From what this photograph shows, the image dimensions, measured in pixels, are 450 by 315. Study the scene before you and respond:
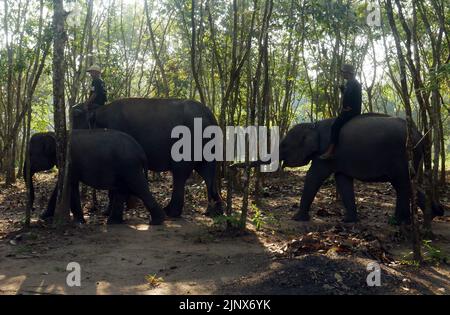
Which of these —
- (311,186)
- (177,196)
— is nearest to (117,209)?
(177,196)

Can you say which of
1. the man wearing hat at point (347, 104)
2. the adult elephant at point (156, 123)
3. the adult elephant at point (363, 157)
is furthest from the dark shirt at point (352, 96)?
the adult elephant at point (156, 123)

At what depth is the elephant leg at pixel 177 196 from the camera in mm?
11391

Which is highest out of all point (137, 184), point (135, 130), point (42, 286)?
point (135, 130)

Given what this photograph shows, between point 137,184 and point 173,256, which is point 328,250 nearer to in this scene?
point 173,256

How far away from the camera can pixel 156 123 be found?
39.1 feet

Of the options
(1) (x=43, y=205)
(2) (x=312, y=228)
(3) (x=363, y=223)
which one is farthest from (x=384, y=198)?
(1) (x=43, y=205)

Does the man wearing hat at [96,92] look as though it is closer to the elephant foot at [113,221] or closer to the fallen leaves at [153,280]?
the elephant foot at [113,221]

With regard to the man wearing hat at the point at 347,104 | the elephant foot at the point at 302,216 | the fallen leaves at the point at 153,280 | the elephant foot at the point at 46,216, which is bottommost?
the fallen leaves at the point at 153,280

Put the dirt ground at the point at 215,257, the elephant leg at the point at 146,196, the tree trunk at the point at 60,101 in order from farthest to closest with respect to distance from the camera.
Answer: the elephant leg at the point at 146,196 → the tree trunk at the point at 60,101 → the dirt ground at the point at 215,257

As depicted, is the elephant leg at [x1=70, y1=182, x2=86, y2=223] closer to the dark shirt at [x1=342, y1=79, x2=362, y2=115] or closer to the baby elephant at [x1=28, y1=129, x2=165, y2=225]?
the baby elephant at [x1=28, y1=129, x2=165, y2=225]

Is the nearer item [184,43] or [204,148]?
[204,148]

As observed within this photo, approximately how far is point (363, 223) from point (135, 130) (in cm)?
481

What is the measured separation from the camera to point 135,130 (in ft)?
39.1

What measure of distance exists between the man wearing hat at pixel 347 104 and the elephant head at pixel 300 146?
52cm
